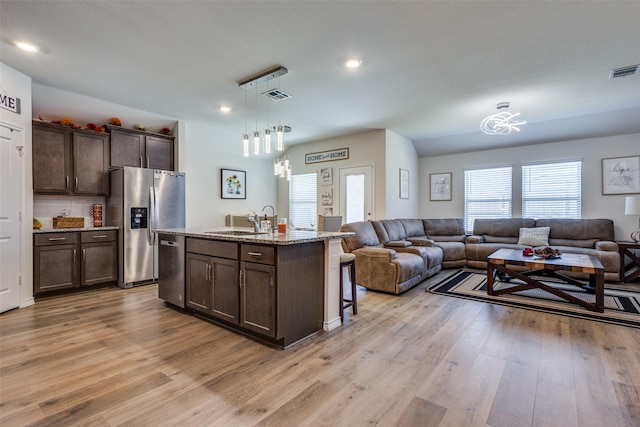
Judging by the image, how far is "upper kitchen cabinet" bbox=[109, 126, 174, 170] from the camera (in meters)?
4.75

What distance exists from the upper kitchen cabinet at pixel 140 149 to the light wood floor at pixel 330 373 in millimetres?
2451

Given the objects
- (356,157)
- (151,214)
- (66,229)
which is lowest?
(66,229)

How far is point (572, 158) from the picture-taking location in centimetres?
584

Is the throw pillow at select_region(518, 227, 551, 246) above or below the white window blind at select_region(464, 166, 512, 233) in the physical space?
below

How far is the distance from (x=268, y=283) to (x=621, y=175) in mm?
6403

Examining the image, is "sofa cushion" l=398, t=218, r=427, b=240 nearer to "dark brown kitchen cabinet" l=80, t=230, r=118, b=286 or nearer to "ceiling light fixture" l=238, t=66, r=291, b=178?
"ceiling light fixture" l=238, t=66, r=291, b=178

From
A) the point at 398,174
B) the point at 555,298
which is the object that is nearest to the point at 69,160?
the point at 398,174

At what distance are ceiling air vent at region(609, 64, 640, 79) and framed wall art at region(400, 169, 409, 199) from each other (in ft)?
11.5

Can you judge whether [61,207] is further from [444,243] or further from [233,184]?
[444,243]

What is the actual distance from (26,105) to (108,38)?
1.73 meters

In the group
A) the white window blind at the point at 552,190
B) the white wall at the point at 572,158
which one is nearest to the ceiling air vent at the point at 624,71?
the white wall at the point at 572,158

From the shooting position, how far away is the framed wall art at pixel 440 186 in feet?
23.4

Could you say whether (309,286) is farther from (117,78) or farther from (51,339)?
(117,78)

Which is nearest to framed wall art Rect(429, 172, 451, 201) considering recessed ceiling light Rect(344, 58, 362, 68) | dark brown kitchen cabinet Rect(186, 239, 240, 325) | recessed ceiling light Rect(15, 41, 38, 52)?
recessed ceiling light Rect(344, 58, 362, 68)
